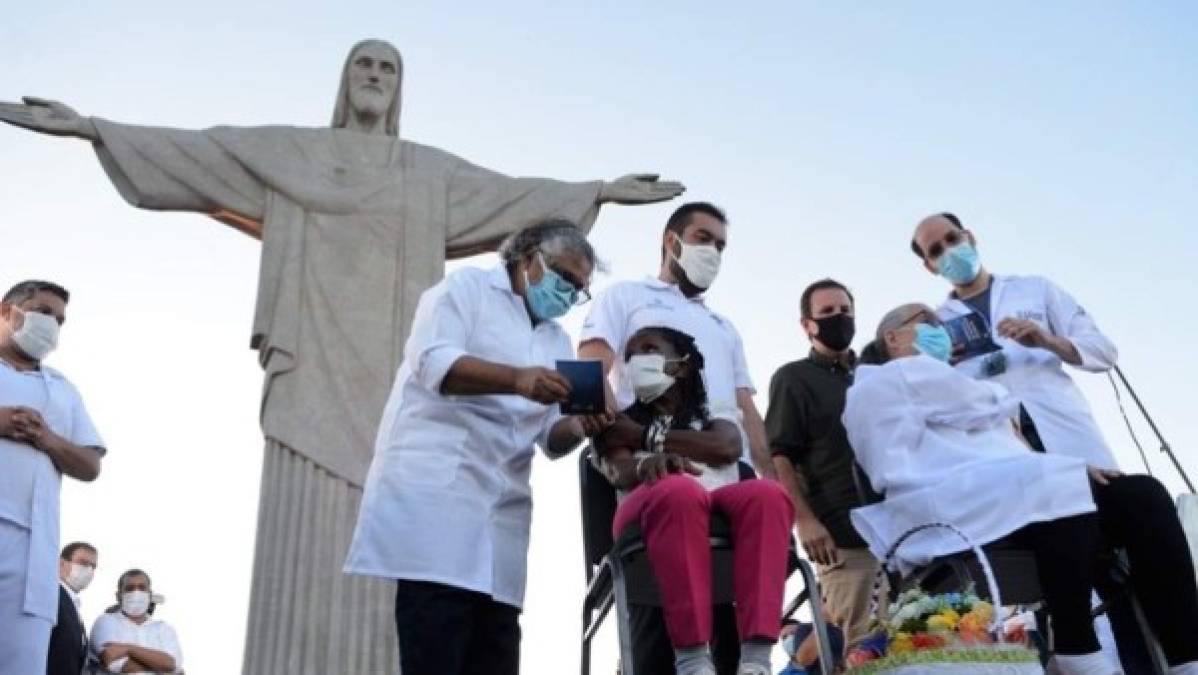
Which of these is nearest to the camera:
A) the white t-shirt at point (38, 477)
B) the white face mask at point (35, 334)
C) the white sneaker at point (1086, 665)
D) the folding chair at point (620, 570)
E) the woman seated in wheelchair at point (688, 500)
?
the woman seated in wheelchair at point (688, 500)

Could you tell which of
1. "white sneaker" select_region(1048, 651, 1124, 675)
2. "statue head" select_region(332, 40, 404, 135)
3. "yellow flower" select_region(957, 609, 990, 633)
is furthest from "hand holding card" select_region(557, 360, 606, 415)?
"statue head" select_region(332, 40, 404, 135)

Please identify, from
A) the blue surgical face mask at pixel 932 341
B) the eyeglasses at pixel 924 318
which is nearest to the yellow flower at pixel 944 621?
the blue surgical face mask at pixel 932 341

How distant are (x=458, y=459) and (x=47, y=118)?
4135 mm

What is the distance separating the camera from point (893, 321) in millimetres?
4781

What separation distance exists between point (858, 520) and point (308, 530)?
3.02 m

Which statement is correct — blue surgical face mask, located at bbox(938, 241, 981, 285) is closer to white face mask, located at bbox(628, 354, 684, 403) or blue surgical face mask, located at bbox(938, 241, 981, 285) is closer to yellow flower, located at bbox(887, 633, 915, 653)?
white face mask, located at bbox(628, 354, 684, 403)

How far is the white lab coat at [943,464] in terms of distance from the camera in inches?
161

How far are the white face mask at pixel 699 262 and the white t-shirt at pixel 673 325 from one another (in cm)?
7

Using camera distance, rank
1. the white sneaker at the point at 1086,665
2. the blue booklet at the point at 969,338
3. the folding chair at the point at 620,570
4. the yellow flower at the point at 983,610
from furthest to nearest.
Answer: the blue booklet at the point at 969,338, the white sneaker at the point at 1086,665, the folding chair at the point at 620,570, the yellow flower at the point at 983,610

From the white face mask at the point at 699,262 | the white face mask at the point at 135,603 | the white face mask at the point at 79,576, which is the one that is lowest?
the white face mask at the point at 135,603

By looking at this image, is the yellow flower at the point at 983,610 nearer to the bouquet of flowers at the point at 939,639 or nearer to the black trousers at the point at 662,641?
the bouquet of flowers at the point at 939,639

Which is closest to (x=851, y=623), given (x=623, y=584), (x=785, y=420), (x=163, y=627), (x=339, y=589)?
(x=785, y=420)

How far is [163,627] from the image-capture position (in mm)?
7934

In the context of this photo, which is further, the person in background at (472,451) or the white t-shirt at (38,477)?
the white t-shirt at (38,477)
